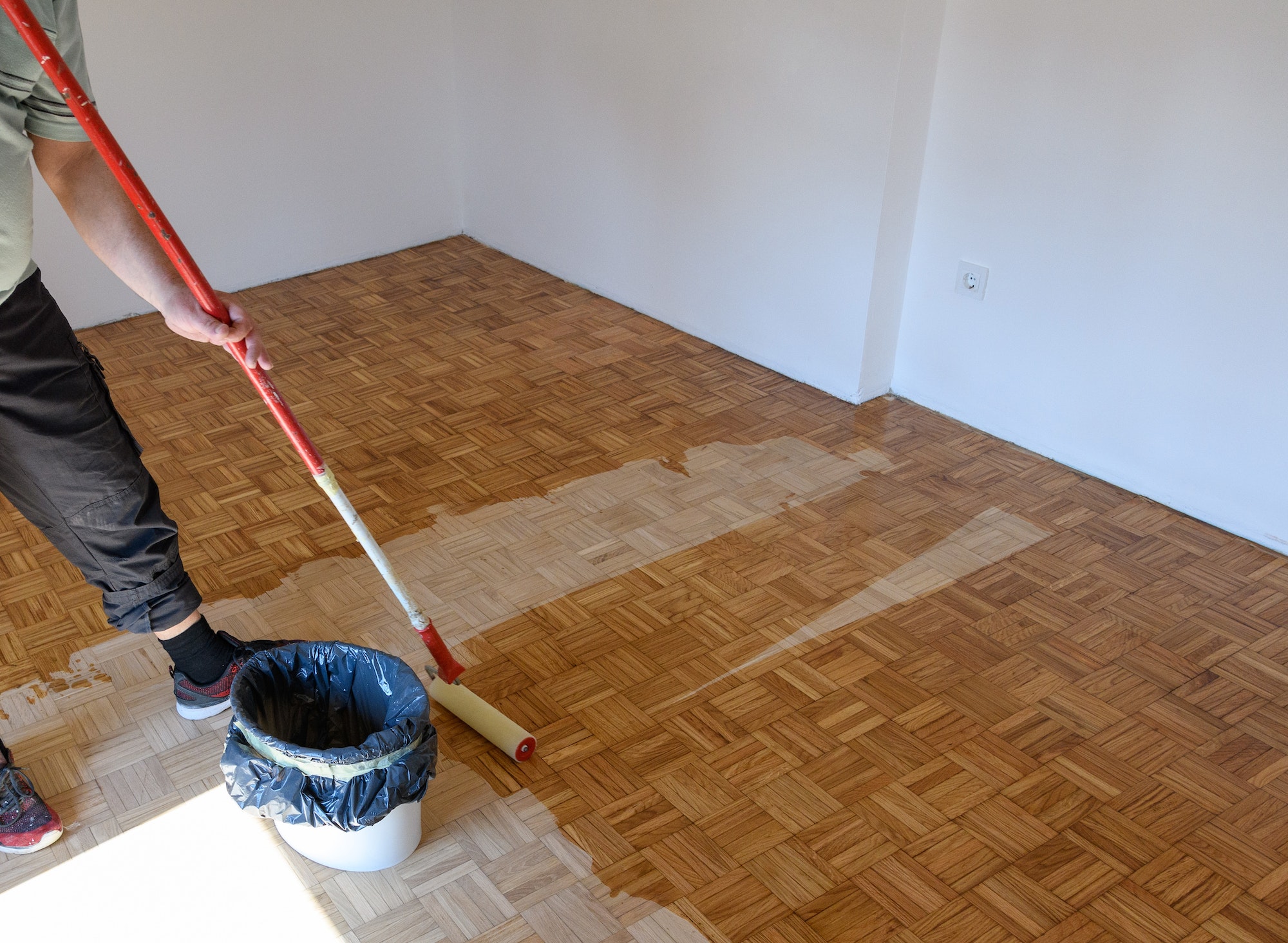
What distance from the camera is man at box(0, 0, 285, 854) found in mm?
1438

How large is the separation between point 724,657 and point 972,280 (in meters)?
1.28

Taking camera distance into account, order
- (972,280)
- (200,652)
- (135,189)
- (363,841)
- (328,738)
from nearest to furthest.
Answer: (135,189) → (363,841) → (328,738) → (200,652) → (972,280)

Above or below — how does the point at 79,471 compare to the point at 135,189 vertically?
below

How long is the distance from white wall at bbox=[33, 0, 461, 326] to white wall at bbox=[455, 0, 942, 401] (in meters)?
0.21

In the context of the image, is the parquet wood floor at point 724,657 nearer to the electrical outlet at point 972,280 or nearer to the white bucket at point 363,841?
the white bucket at point 363,841

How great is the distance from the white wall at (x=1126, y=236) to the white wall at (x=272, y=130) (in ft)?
6.73

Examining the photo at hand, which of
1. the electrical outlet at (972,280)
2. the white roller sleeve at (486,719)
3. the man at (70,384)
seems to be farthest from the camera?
the electrical outlet at (972,280)

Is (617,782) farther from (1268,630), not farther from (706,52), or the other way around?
(706,52)

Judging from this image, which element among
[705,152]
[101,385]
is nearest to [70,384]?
[101,385]

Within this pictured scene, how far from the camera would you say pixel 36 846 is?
1646mm

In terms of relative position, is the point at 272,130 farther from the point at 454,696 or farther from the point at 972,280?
the point at 454,696

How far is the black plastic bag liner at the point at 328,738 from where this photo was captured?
147 centimetres

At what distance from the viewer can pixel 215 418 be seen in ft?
9.52

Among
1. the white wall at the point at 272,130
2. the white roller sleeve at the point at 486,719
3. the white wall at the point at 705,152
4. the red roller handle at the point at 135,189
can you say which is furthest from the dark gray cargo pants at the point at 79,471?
the white wall at the point at 272,130
